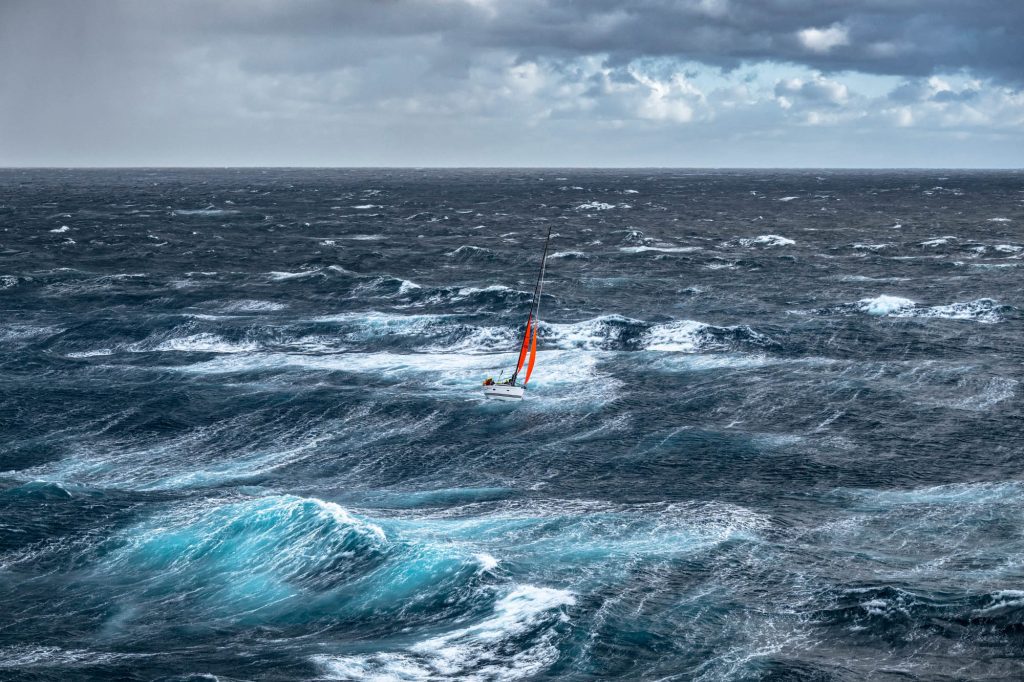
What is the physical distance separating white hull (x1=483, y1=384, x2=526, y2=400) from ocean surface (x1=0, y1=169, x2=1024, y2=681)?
28.5 inches

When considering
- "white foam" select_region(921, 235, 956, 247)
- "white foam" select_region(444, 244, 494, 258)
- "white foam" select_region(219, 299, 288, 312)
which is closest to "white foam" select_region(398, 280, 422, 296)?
"white foam" select_region(219, 299, 288, 312)

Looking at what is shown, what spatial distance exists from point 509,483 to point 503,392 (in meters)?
13.2

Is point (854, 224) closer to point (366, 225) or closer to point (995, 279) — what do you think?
point (995, 279)

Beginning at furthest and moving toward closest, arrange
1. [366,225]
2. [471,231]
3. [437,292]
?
[366,225]
[471,231]
[437,292]

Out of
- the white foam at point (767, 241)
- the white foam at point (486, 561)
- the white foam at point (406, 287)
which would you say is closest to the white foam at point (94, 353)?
the white foam at point (406, 287)

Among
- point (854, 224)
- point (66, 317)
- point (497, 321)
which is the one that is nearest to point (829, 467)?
point (497, 321)

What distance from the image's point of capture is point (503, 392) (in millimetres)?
61031

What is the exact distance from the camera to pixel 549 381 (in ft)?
219

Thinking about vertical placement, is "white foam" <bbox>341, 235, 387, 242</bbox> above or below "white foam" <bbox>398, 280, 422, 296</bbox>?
above

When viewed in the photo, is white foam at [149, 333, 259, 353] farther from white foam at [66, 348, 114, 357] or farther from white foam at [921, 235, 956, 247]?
white foam at [921, 235, 956, 247]

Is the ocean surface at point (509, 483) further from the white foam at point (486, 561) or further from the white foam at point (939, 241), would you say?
the white foam at point (939, 241)

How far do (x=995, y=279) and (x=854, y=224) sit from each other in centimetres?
6881

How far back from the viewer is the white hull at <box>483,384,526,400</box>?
6106 cm

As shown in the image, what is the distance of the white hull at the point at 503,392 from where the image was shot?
61062 millimetres
